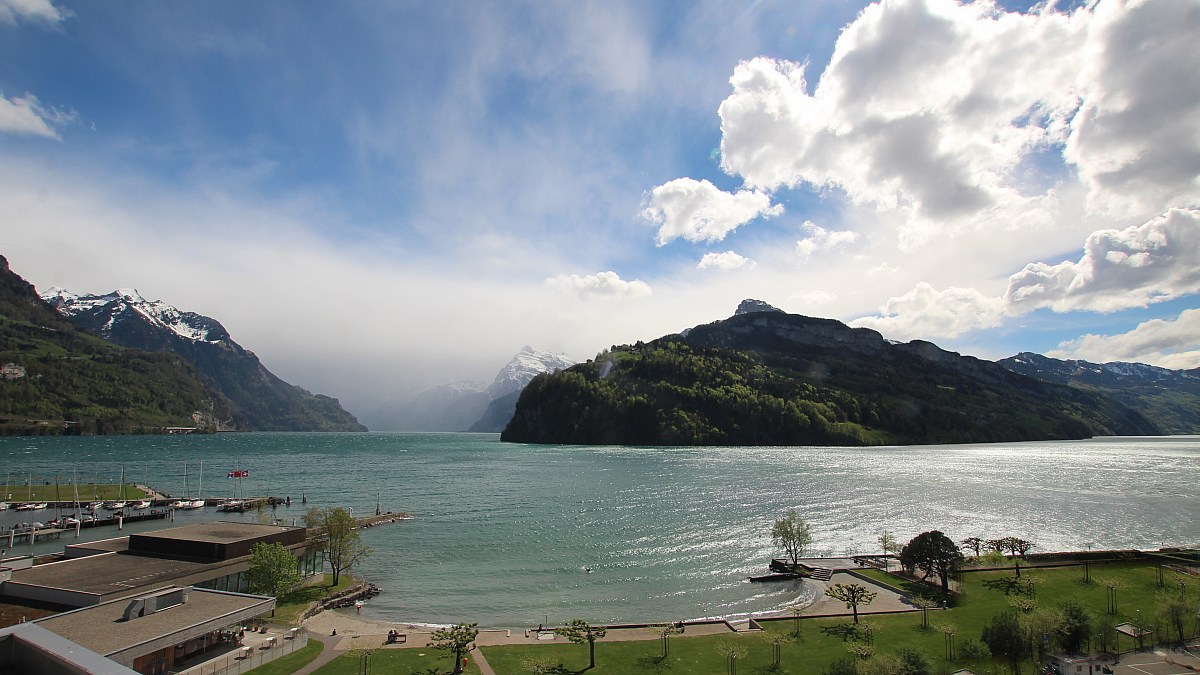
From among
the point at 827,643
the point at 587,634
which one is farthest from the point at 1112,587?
the point at 587,634

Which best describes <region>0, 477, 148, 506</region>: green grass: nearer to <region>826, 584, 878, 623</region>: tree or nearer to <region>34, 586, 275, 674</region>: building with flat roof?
<region>34, 586, 275, 674</region>: building with flat roof

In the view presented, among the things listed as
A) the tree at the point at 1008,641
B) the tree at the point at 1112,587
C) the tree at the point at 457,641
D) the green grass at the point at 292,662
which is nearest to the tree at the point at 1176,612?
the tree at the point at 1112,587

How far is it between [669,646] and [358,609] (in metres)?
31.4

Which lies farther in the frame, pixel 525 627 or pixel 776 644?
pixel 525 627

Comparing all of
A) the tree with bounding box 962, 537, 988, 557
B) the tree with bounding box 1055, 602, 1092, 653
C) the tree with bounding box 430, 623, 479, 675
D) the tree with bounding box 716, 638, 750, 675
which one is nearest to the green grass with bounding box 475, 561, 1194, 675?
the tree with bounding box 716, 638, 750, 675

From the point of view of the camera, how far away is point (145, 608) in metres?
41.9

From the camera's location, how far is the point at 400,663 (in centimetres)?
4138

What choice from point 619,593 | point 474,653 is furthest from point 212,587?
point 619,593

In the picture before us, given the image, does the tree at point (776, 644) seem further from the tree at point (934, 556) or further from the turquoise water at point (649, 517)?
the tree at point (934, 556)

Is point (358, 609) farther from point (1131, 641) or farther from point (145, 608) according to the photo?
point (1131, 641)

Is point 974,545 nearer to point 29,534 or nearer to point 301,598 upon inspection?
point 301,598

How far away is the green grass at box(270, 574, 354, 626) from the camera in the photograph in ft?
175

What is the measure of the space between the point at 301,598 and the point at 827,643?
49910mm

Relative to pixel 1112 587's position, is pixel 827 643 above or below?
below
